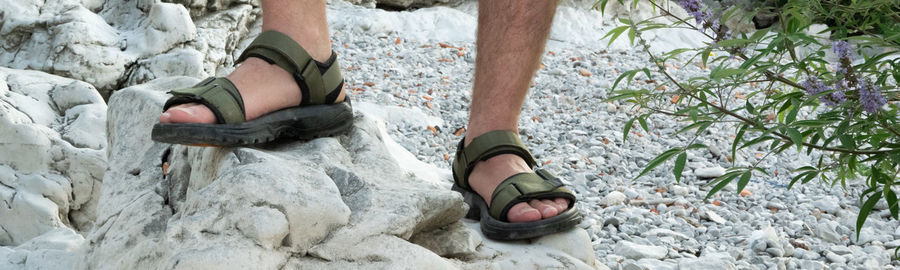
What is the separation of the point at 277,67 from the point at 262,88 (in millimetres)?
78

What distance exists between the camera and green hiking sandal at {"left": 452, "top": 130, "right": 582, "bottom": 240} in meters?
1.94

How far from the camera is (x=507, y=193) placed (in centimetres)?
198

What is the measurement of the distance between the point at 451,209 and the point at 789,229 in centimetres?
204

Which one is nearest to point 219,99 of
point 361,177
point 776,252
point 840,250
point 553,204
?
point 361,177

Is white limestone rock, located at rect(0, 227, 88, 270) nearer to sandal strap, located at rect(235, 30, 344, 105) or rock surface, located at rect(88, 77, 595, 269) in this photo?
rock surface, located at rect(88, 77, 595, 269)

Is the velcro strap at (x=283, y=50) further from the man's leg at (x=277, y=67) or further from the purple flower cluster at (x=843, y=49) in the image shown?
the purple flower cluster at (x=843, y=49)

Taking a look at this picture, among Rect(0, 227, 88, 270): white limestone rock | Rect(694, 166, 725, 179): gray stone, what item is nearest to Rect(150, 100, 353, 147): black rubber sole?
Rect(0, 227, 88, 270): white limestone rock

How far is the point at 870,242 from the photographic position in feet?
10.3

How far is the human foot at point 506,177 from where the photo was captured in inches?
77.0

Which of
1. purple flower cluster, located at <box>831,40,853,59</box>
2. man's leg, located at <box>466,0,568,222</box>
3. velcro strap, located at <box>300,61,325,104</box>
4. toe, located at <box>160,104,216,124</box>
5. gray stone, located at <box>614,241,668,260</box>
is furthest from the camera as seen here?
gray stone, located at <box>614,241,668,260</box>

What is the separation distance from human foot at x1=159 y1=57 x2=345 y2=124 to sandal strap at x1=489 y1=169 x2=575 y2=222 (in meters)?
0.60

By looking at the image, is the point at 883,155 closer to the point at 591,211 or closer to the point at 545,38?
the point at 545,38

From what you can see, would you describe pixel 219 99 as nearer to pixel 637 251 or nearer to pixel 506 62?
pixel 506 62

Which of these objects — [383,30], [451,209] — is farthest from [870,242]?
[383,30]
